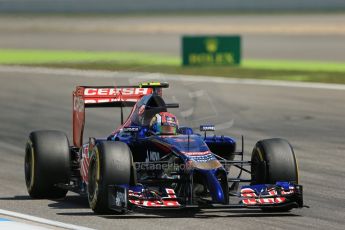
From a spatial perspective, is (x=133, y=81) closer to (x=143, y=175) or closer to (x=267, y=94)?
(x=143, y=175)

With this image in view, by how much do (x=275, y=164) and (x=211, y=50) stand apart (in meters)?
22.3

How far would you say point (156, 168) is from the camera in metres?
11.6

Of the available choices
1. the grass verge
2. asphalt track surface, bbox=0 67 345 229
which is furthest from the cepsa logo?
the grass verge

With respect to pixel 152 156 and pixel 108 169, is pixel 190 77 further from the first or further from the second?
pixel 108 169

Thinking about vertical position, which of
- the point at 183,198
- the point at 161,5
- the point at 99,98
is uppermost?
the point at 161,5

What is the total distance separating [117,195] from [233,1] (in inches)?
3045

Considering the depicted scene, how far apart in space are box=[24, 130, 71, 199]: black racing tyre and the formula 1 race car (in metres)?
0.01

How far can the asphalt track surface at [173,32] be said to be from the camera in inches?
1861

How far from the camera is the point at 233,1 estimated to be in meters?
87.6

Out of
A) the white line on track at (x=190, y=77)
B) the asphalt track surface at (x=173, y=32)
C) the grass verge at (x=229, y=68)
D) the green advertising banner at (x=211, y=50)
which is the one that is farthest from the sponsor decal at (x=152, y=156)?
the asphalt track surface at (x=173, y=32)

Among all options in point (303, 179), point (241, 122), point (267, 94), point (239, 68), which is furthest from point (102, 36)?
point (303, 179)

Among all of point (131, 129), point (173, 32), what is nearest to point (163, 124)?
point (131, 129)

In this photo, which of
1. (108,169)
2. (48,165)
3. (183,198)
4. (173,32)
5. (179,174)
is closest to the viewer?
(108,169)

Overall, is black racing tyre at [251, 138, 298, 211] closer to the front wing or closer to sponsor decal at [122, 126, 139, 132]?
the front wing
